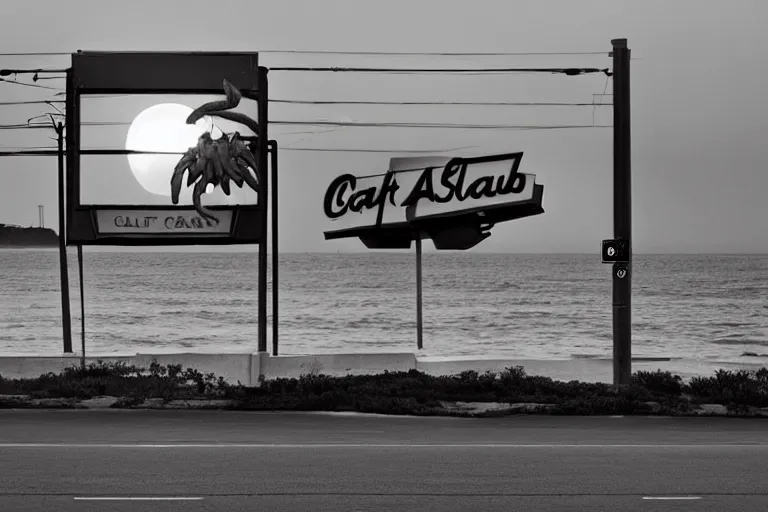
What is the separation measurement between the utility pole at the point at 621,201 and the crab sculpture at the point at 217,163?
6.73 meters

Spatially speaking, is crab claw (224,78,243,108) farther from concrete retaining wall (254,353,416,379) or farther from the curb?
the curb

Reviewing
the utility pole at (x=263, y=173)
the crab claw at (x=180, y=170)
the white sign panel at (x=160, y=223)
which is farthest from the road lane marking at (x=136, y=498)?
the crab claw at (x=180, y=170)

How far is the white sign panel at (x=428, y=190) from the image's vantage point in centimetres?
2153

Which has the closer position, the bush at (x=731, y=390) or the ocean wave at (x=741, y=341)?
the bush at (x=731, y=390)

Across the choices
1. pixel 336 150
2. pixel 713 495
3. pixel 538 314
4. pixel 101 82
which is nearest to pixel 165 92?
pixel 101 82

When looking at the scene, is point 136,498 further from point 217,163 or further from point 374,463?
point 217,163

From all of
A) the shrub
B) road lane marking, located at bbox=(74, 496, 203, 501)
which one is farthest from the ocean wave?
road lane marking, located at bbox=(74, 496, 203, 501)

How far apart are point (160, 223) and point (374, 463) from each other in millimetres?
10914

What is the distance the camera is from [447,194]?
21703mm

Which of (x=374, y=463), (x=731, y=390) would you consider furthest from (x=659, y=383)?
(x=374, y=463)

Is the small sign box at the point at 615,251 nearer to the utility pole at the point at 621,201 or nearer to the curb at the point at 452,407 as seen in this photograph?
the utility pole at the point at 621,201

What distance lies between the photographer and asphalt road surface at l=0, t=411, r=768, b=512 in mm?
9031

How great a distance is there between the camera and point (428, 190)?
21.7 metres

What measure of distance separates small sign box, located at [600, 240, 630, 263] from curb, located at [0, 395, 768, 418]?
237 cm
